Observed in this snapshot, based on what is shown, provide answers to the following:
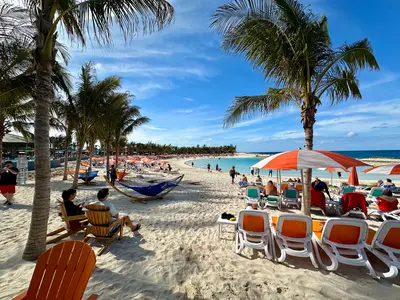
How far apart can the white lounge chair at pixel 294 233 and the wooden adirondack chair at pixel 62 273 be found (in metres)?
2.66

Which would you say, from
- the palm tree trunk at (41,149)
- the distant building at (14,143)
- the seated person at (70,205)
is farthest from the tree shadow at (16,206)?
the distant building at (14,143)

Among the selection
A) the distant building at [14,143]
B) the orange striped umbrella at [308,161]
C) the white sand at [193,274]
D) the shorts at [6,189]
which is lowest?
the white sand at [193,274]

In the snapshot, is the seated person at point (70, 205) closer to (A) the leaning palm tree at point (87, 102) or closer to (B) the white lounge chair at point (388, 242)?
(B) the white lounge chair at point (388, 242)

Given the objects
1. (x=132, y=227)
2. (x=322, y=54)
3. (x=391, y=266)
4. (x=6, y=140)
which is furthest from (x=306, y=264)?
(x=6, y=140)

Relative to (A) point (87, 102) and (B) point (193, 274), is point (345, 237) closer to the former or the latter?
(B) point (193, 274)

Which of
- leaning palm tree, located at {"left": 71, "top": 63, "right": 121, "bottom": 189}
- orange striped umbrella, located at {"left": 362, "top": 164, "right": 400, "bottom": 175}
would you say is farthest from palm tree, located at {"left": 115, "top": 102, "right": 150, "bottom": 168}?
orange striped umbrella, located at {"left": 362, "top": 164, "right": 400, "bottom": 175}

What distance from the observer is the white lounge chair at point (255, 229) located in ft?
11.1

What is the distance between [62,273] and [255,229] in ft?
9.39

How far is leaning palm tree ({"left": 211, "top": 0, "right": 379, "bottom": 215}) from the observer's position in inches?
173

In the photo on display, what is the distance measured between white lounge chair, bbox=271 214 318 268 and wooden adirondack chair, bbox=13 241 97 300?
2664 millimetres

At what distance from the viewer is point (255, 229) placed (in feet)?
11.5

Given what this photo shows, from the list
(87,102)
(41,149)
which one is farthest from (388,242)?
(87,102)

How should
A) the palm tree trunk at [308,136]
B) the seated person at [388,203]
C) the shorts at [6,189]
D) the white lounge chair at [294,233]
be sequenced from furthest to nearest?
the shorts at [6,189]
the seated person at [388,203]
the palm tree trunk at [308,136]
the white lounge chair at [294,233]

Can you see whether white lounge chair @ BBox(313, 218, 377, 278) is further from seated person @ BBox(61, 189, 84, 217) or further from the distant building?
the distant building
